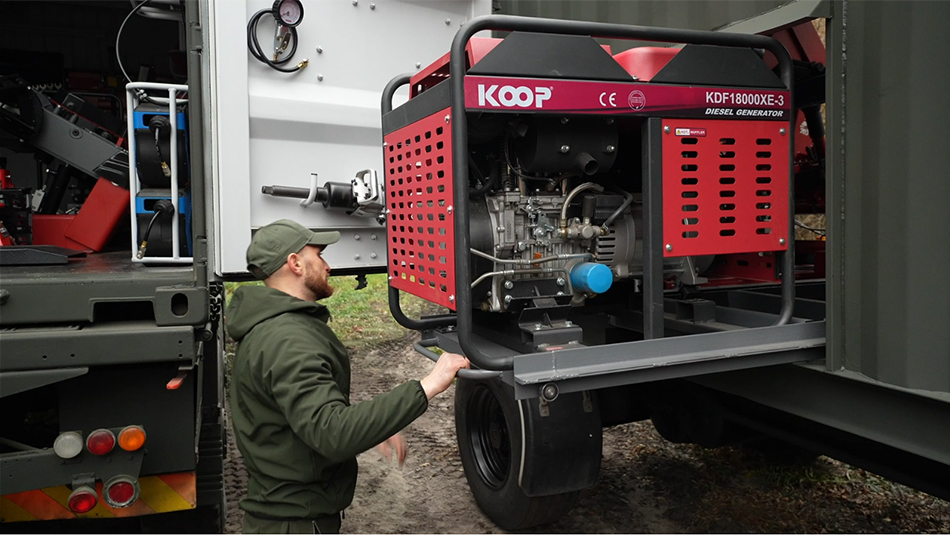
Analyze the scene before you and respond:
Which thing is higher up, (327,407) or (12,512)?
(327,407)

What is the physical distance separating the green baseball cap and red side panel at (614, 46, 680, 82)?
47.9 inches

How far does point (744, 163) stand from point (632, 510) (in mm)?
2255

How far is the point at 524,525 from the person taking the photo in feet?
11.1

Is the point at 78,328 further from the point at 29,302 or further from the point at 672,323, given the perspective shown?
the point at 672,323

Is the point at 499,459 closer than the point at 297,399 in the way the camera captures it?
No

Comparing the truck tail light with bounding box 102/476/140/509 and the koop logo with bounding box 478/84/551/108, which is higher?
the koop logo with bounding box 478/84/551/108

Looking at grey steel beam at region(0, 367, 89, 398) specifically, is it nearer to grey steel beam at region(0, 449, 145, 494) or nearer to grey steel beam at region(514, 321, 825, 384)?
grey steel beam at region(0, 449, 145, 494)

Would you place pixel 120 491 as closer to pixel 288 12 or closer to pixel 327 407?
pixel 327 407

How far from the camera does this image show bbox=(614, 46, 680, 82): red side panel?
219 centimetres

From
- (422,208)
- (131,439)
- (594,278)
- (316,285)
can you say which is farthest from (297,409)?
(594,278)

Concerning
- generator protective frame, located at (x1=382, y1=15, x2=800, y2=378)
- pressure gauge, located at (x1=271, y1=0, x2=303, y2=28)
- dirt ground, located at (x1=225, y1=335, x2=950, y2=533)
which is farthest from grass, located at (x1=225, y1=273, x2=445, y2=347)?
generator protective frame, located at (x1=382, y1=15, x2=800, y2=378)

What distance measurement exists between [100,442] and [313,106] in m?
1.68

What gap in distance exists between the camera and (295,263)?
91.1 inches

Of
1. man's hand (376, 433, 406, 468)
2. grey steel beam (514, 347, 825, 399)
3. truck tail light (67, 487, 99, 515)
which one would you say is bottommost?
truck tail light (67, 487, 99, 515)
